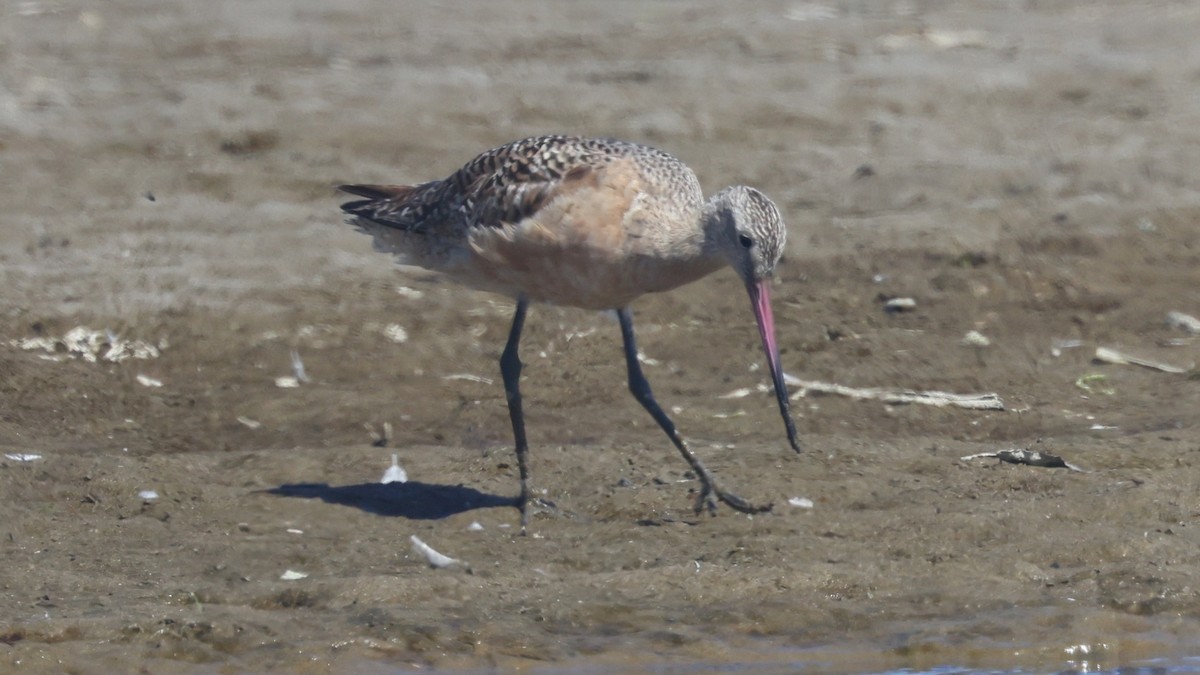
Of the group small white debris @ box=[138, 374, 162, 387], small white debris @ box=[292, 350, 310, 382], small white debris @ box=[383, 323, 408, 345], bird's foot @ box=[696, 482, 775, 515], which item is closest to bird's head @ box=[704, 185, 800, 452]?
bird's foot @ box=[696, 482, 775, 515]

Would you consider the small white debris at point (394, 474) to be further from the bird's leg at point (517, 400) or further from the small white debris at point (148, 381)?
the small white debris at point (148, 381)

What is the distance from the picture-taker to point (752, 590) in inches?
234

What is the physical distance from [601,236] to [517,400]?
2.58 ft

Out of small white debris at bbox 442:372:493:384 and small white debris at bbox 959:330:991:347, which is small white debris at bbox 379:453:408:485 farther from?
small white debris at bbox 959:330:991:347

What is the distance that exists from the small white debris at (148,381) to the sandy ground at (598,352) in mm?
26

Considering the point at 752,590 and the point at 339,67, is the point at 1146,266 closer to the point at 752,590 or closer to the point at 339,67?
the point at 752,590

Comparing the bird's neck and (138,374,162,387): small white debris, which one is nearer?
the bird's neck

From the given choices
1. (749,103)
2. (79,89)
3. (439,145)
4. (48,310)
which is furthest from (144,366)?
(749,103)

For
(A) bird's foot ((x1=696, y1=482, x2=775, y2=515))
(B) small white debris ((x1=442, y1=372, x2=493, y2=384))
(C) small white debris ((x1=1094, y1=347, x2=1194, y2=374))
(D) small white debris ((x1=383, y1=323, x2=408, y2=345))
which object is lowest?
(B) small white debris ((x1=442, y1=372, x2=493, y2=384))

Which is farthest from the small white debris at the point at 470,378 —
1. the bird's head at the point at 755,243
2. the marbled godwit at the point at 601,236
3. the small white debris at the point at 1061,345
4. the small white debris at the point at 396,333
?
the small white debris at the point at 1061,345

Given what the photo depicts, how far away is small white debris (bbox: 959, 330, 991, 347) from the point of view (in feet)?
27.6

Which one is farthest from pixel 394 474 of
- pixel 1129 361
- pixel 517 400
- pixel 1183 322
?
pixel 1183 322

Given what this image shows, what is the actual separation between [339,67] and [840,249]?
409 cm

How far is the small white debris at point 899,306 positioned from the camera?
8750 millimetres
